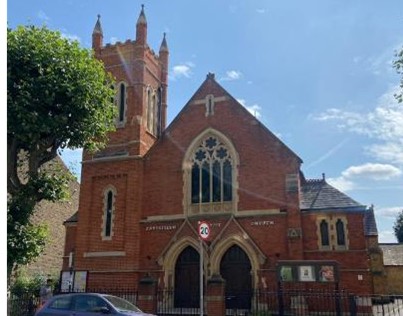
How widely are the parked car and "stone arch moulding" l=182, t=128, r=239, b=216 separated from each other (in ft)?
37.1

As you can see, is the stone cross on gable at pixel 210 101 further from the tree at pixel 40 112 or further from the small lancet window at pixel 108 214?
the tree at pixel 40 112

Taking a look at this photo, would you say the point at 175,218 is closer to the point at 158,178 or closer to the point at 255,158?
the point at 158,178

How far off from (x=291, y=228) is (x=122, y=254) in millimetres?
9038

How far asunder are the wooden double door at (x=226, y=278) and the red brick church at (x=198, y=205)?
2.1 inches

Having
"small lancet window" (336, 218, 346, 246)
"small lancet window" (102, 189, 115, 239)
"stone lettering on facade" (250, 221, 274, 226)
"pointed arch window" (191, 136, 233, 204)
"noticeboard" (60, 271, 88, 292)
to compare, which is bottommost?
"noticeboard" (60, 271, 88, 292)

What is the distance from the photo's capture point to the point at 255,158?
77.1 feet

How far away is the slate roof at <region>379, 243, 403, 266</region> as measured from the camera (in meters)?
44.4

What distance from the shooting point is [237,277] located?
73.2ft

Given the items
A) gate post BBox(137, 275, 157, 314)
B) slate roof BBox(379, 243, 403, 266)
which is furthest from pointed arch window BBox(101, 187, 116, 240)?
slate roof BBox(379, 243, 403, 266)

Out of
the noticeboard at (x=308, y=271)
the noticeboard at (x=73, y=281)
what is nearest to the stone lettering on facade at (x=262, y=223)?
the noticeboard at (x=308, y=271)

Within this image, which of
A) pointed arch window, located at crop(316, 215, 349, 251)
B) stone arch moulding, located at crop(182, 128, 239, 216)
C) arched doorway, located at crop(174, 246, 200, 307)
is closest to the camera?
pointed arch window, located at crop(316, 215, 349, 251)

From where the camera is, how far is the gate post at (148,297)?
19.0 metres

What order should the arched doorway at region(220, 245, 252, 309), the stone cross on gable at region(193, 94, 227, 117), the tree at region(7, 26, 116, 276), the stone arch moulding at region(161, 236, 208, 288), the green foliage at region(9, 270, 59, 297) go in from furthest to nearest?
the green foliage at region(9, 270, 59, 297) → the stone cross on gable at region(193, 94, 227, 117) → the stone arch moulding at region(161, 236, 208, 288) → the arched doorway at region(220, 245, 252, 309) → the tree at region(7, 26, 116, 276)

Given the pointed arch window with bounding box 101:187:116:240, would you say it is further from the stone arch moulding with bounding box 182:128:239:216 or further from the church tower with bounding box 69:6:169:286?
the stone arch moulding with bounding box 182:128:239:216
